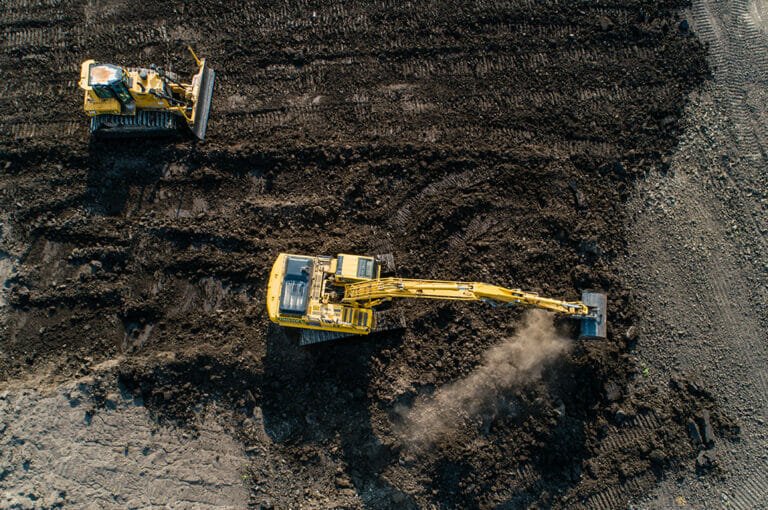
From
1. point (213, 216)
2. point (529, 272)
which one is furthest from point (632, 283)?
point (213, 216)

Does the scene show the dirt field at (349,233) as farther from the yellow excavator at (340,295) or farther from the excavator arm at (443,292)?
the excavator arm at (443,292)

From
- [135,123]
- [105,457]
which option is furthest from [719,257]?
[105,457]

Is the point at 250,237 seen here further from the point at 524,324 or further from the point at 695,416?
the point at 695,416

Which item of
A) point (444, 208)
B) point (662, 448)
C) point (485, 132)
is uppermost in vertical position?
point (485, 132)

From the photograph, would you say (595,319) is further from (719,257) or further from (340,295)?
(340,295)

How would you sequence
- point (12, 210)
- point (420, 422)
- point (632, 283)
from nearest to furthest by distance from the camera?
point (420, 422) < point (632, 283) < point (12, 210)

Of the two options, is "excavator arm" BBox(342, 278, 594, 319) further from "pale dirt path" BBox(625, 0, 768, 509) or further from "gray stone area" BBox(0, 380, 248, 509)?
"gray stone area" BBox(0, 380, 248, 509)

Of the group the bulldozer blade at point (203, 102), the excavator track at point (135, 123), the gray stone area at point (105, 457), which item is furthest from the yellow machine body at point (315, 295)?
the excavator track at point (135, 123)
